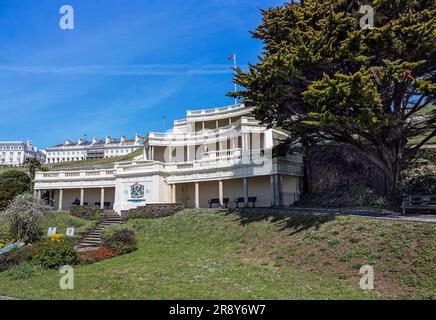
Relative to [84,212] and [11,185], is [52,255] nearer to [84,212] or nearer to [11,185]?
[84,212]

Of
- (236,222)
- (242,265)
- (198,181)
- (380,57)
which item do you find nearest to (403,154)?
(380,57)

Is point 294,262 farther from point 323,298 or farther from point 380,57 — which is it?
point 380,57

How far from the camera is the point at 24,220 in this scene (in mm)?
19438

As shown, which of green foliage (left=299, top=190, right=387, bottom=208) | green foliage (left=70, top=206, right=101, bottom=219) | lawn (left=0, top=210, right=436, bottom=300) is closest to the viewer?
lawn (left=0, top=210, right=436, bottom=300)

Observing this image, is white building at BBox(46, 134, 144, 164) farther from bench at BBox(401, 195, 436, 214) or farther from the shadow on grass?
bench at BBox(401, 195, 436, 214)

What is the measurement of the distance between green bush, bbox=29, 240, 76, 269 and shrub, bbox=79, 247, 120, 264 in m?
0.74

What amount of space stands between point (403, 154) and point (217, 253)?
13406 millimetres

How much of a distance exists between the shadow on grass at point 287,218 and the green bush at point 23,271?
11.2m

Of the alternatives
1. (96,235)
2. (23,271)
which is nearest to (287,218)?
(23,271)

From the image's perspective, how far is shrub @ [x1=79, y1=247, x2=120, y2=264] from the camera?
52.8 feet

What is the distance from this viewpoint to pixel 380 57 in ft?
55.3

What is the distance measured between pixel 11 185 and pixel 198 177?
2434 centimetres

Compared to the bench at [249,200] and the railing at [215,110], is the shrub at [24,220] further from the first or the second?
the railing at [215,110]

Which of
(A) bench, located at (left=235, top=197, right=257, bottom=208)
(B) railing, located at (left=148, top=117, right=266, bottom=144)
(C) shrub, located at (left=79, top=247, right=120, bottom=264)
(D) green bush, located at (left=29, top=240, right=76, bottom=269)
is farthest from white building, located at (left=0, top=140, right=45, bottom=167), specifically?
(D) green bush, located at (left=29, top=240, right=76, bottom=269)
